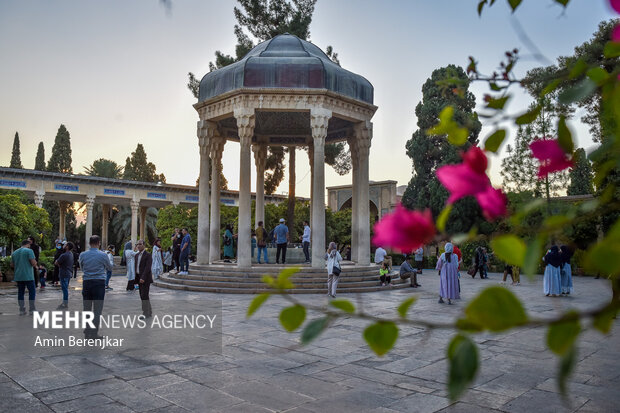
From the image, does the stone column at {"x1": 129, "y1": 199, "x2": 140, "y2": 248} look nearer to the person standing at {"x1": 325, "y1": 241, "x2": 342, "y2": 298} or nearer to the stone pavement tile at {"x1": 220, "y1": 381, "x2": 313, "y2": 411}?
the person standing at {"x1": 325, "y1": 241, "x2": 342, "y2": 298}

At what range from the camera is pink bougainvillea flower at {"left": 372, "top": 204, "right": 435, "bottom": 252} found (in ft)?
2.41

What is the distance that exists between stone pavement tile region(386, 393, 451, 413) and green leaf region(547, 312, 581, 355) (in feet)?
12.5

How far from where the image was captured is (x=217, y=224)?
53.1 feet

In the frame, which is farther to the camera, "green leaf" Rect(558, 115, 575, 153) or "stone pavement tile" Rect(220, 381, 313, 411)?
"stone pavement tile" Rect(220, 381, 313, 411)

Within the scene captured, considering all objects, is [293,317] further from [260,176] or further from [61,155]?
[61,155]

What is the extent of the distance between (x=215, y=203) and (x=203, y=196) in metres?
0.62

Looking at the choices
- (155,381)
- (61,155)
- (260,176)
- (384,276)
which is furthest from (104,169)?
(155,381)

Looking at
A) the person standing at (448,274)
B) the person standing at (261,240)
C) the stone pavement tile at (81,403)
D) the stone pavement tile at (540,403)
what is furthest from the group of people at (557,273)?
the stone pavement tile at (81,403)

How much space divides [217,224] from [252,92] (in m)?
4.69

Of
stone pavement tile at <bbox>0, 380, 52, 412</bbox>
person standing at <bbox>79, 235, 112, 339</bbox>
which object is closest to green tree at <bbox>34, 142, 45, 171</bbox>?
person standing at <bbox>79, 235, 112, 339</bbox>

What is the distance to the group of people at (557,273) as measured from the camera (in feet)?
41.2

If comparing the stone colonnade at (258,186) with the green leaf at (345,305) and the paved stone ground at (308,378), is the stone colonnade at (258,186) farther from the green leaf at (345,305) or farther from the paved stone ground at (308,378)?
the green leaf at (345,305)

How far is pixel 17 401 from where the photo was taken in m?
4.21

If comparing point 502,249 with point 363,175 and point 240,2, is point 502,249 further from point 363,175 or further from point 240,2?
point 240,2
